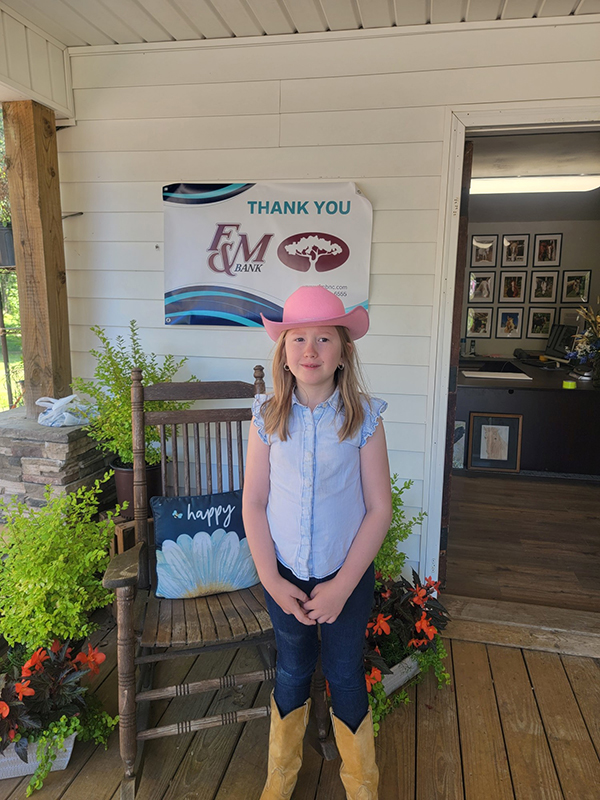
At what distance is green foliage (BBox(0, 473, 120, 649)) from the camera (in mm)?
Result: 1641

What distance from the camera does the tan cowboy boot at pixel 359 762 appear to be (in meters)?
1.39

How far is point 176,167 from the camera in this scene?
99.1 inches

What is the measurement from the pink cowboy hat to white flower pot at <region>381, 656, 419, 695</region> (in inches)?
50.2

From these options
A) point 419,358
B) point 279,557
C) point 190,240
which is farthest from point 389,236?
point 279,557

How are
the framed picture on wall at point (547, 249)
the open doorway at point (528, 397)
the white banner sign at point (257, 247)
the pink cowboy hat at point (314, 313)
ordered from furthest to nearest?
the framed picture on wall at point (547, 249), the open doorway at point (528, 397), the white banner sign at point (257, 247), the pink cowboy hat at point (314, 313)

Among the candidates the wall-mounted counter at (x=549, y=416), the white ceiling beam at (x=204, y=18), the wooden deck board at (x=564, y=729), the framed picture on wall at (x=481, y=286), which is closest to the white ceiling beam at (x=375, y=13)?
the white ceiling beam at (x=204, y=18)

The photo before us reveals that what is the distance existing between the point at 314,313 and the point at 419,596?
1254mm

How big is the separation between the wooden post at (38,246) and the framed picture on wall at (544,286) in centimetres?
603

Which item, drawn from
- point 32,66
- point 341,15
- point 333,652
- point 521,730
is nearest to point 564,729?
point 521,730

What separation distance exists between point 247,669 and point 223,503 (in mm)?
740

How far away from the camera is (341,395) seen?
137cm

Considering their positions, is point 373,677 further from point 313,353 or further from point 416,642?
point 313,353

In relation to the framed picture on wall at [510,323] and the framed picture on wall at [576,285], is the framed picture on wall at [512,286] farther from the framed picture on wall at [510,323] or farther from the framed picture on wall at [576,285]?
the framed picture on wall at [576,285]

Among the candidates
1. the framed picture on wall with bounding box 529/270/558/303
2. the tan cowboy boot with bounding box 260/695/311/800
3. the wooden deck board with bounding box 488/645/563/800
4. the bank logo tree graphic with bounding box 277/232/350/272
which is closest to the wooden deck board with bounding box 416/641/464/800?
the wooden deck board with bounding box 488/645/563/800
